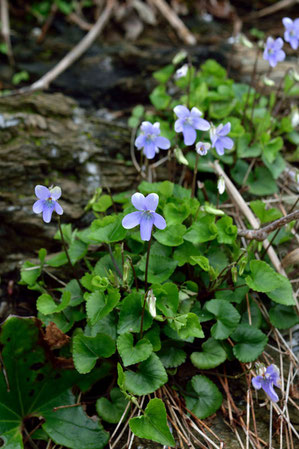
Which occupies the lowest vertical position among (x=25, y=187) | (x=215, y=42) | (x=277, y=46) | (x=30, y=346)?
(x=30, y=346)

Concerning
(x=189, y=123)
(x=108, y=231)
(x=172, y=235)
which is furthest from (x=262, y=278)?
(x=189, y=123)

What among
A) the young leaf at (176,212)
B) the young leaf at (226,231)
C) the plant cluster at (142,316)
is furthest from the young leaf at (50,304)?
the young leaf at (226,231)

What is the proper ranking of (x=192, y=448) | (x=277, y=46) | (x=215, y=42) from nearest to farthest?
(x=192, y=448)
(x=277, y=46)
(x=215, y=42)

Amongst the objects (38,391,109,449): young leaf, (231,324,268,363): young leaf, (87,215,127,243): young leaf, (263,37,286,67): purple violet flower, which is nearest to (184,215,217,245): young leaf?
(87,215,127,243): young leaf

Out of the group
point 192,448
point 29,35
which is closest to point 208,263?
point 192,448

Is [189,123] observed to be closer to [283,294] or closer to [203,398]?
[283,294]

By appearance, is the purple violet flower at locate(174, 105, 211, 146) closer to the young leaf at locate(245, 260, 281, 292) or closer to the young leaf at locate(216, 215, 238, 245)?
the young leaf at locate(216, 215, 238, 245)

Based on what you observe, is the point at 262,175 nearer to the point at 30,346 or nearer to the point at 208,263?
the point at 208,263

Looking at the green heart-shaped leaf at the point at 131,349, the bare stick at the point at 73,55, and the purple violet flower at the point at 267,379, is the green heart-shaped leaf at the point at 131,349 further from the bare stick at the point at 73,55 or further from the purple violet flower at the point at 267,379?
the bare stick at the point at 73,55
